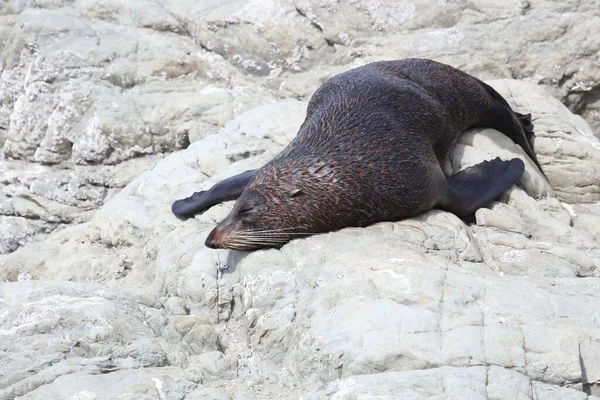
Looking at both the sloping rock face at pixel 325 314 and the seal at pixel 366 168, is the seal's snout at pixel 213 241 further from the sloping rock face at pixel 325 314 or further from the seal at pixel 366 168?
the sloping rock face at pixel 325 314

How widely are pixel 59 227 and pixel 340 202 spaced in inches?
173

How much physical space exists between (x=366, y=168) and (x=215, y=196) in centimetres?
144

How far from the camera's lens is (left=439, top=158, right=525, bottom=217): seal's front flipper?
6.46 meters

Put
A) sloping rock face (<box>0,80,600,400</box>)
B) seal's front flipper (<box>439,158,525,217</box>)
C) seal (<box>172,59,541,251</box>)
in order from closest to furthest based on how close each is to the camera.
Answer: sloping rock face (<box>0,80,600,400</box>)
seal (<box>172,59,541,251</box>)
seal's front flipper (<box>439,158,525,217</box>)

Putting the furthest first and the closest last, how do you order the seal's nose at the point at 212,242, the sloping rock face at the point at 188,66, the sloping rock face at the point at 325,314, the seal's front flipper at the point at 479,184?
the sloping rock face at the point at 188,66 → the seal's front flipper at the point at 479,184 → the seal's nose at the point at 212,242 → the sloping rock face at the point at 325,314

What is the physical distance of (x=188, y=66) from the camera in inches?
390

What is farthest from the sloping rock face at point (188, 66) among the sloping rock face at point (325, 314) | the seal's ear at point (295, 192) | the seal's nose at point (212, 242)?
the seal's nose at point (212, 242)

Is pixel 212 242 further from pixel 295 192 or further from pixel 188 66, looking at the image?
pixel 188 66

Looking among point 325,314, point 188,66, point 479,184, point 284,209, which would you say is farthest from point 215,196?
point 188,66

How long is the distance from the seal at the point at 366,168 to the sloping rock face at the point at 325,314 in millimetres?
179

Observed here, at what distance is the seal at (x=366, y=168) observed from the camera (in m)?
5.87

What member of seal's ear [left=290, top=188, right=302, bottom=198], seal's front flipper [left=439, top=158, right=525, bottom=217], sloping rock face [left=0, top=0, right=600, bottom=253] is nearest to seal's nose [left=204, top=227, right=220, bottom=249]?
seal's ear [left=290, top=188, right=302, bottom=198]

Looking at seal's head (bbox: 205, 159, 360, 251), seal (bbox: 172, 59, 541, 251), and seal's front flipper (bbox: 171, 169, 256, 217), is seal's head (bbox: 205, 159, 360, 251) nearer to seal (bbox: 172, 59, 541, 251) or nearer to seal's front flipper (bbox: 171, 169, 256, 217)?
seal (bbox: 172, 59, 541, 251)

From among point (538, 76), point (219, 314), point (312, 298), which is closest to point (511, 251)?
point (312, 298)
